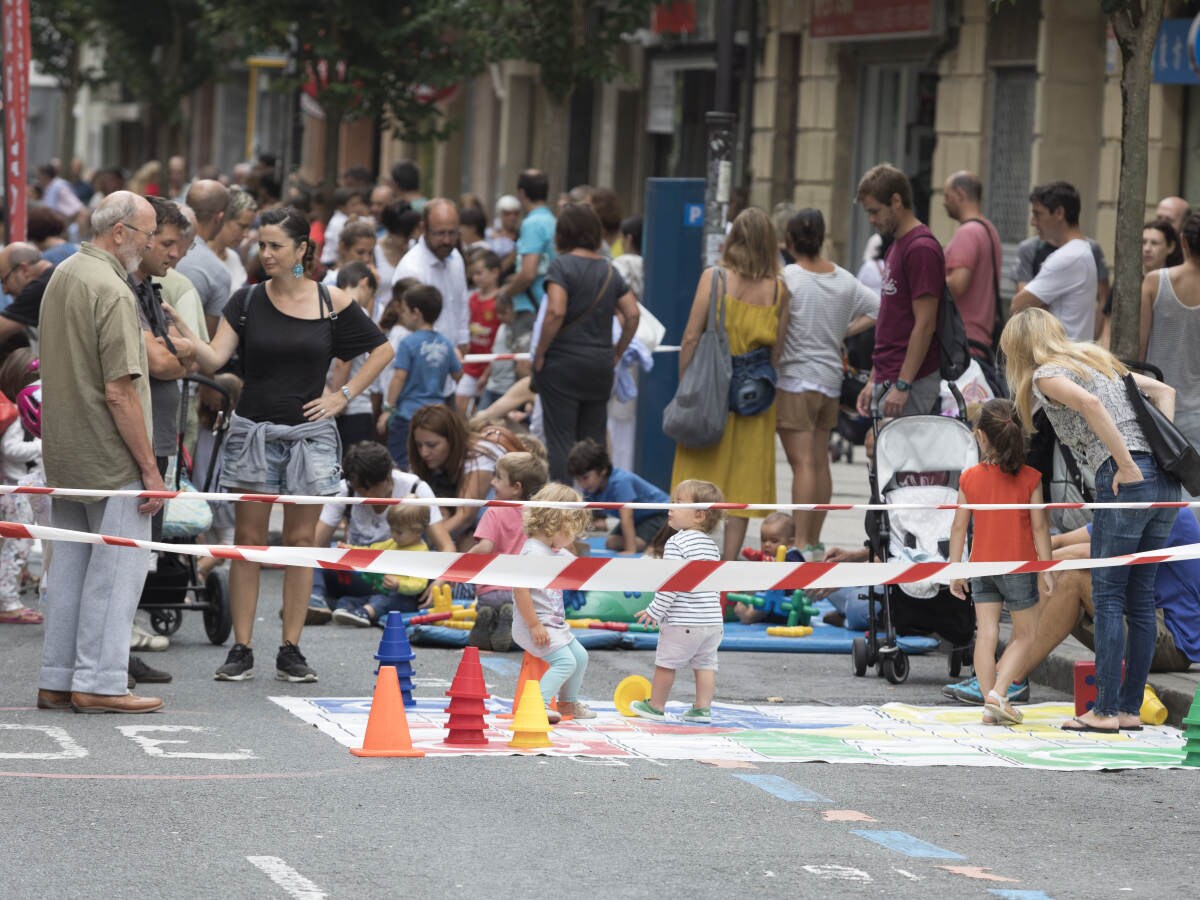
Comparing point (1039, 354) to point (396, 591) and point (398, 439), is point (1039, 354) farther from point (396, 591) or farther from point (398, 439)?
point (398, 439)

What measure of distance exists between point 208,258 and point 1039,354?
4506 millimetres

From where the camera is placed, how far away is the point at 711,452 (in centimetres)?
1278

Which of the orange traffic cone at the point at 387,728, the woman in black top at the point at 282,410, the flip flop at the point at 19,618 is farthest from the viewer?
the flip flop at the point at 19,618

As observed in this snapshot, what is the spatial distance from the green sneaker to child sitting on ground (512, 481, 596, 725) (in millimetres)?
170

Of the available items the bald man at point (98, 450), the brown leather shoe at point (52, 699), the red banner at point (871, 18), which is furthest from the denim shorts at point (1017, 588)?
the red banner at point (871, 18)

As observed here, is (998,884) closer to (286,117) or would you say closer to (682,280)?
(682,280)

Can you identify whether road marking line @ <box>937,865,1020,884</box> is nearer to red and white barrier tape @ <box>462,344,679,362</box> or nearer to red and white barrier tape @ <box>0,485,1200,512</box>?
red and white barrier tape @ <box>0,485,1200,512</box>

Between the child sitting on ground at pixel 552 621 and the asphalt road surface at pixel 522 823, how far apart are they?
916 millimetres

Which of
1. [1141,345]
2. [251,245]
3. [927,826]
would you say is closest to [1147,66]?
[1141,345]

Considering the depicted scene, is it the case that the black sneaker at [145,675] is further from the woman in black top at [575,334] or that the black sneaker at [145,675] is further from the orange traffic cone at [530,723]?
the woman in black top at [575,334]

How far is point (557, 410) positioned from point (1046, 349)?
485cm

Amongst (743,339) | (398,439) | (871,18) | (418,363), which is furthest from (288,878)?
(871,18)

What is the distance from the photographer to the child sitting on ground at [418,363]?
13.5m

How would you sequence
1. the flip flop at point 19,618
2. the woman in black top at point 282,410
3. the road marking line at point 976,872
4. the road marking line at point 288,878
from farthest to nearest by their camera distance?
1. the flip flop at point 19,618
2. the woman in black top at point 282,410
3. the road marking line at point 976,872
4. the road marking line at point 288,878
